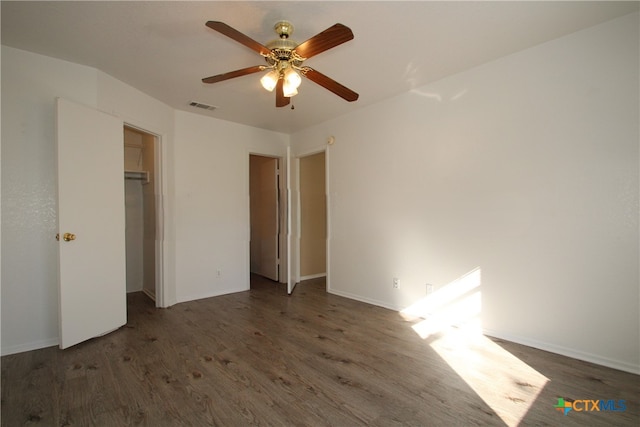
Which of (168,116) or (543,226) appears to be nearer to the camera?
(543,226)

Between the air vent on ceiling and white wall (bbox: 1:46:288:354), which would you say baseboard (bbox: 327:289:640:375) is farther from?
the air vent on ceiling

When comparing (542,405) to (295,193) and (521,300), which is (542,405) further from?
(295,193)

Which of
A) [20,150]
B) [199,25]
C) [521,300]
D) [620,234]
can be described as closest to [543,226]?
[620,234]

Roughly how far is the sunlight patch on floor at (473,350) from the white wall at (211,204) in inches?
100

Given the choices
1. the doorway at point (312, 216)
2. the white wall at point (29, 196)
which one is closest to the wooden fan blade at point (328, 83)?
the white wall at point (29, 196)

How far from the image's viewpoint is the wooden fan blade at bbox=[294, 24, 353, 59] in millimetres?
1637

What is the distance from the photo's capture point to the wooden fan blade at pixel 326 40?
5.37ft

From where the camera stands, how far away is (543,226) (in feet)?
8.06

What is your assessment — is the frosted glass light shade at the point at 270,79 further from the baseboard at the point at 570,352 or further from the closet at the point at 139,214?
Answer: the baseboard at the point at 570,352

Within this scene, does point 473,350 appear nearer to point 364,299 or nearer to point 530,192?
point 530,192

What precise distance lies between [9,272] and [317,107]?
11.1 feet

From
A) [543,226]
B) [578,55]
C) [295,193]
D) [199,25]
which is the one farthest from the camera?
[295,193]

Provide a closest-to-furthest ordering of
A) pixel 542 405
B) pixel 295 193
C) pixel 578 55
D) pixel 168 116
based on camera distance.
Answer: pixel 542 405 < pixel 578 55 < pixel 168 116 < pixel 295 193

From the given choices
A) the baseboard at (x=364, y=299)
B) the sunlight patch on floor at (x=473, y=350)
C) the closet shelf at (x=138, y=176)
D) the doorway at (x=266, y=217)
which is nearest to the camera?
the sunlight patch on floor at (x=473, y=350)
